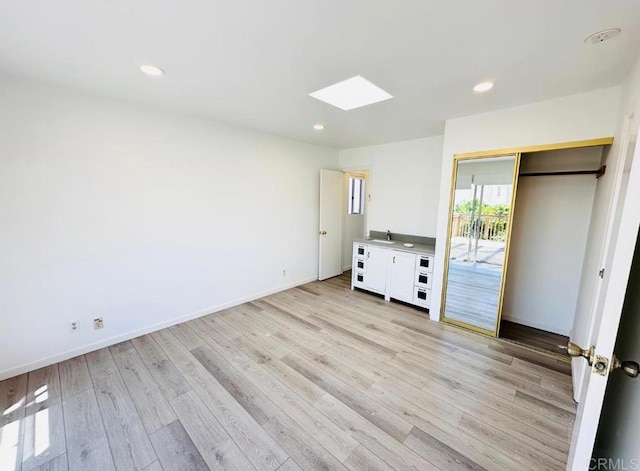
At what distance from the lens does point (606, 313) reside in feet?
2.57

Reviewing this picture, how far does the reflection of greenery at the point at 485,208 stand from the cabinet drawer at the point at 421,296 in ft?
3.71

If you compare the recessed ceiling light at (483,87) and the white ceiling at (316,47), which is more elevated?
the recessed ceiling light at (483,87)

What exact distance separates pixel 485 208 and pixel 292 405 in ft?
Result: 8.96

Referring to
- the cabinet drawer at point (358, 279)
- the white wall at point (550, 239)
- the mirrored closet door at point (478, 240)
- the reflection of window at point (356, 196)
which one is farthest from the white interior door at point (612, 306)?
the reflection of window at point (356, 196)

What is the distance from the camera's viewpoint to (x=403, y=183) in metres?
4.13

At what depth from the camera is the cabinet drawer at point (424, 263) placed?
336 centimetres

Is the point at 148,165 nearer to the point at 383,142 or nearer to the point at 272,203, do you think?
the point at 272,203

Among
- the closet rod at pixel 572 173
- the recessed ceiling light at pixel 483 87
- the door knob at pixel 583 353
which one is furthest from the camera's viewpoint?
the closet rod at pixel 572 173

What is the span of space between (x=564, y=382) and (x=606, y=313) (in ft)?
6.76

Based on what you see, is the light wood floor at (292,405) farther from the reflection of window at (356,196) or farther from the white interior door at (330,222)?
the reflection of window at (356,196)

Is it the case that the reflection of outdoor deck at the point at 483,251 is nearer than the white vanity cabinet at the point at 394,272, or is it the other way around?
the reflection of outdoor deck at the point at 483,251

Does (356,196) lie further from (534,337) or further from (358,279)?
(534,337)

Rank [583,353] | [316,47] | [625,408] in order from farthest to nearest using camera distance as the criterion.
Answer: [316,47] < [625,408] < [583,353]

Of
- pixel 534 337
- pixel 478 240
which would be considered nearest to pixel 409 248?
pixel 478 240
